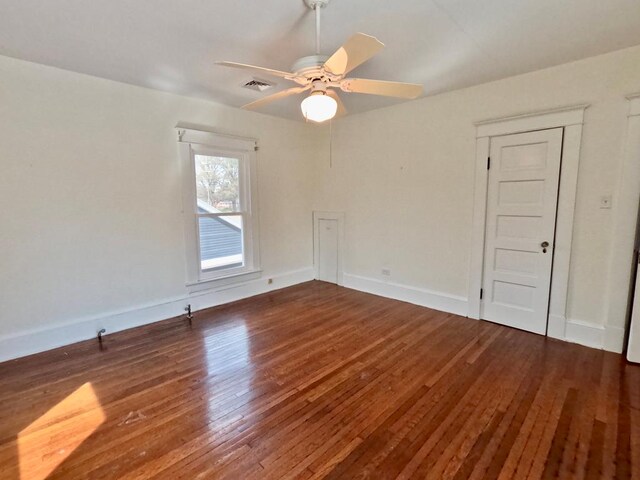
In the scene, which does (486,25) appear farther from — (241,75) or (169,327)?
(169,327)

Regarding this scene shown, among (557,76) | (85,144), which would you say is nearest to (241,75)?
(85,144)

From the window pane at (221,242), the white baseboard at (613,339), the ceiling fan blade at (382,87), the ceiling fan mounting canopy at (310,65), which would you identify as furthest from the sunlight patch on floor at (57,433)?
the white baseboard at (613,339)

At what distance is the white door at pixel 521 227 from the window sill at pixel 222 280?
3097 mm

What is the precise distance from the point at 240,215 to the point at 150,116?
161cm

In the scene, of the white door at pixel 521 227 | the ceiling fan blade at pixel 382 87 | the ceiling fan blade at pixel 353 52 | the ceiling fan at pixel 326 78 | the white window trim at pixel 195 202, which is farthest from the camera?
the white window trim at pixel 195 202

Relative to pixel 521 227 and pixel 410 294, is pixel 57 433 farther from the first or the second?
pixel 521 227

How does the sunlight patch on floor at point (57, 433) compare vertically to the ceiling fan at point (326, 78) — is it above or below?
below

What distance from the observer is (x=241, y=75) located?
10.3 feet

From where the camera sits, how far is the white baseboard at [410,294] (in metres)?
3.87

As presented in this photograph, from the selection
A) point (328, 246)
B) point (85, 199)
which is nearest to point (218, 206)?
point (85, 199)

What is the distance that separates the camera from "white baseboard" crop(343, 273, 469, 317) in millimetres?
3873

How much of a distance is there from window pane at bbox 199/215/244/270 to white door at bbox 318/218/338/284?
1.47m

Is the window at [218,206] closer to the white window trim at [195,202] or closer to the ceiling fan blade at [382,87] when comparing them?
the white window trim at [195,202]

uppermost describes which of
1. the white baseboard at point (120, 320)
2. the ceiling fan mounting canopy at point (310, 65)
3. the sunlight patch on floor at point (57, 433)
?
the ceiling fan mounting canopy at point (310, 65)
